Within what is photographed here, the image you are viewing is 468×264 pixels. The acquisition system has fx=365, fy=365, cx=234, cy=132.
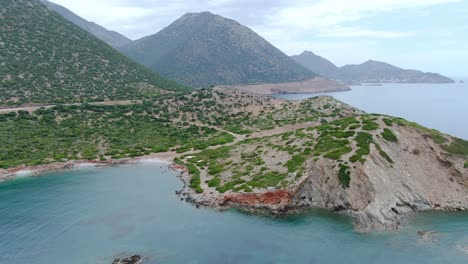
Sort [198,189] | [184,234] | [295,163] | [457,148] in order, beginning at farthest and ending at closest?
[457,148] → [295,163] → [198,189] → [184,234]

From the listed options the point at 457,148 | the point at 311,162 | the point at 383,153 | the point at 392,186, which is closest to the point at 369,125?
the point at 383,153

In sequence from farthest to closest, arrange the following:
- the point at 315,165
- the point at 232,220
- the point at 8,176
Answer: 1. the point at 8,176
2. the point at 315,165
3. the point at 232,220

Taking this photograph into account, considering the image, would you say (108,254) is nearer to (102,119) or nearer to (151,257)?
(151,257)

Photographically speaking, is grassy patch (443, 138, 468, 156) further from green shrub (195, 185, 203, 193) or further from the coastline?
the coastline

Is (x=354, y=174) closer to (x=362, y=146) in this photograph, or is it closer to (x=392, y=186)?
(x=392, y=186)

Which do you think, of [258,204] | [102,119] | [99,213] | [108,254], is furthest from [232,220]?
[102,119]

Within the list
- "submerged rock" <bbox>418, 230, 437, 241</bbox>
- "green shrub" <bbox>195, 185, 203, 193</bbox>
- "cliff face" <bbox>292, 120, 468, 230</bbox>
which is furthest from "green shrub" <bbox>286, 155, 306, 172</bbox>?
"submerged rock" <bbox>418, 230, 437, 241</bbox>

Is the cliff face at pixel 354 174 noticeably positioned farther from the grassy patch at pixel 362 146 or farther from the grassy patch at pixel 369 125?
the grassy patch at pixel 369 125
